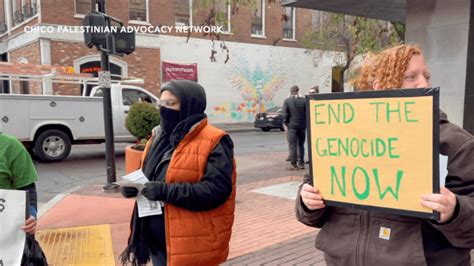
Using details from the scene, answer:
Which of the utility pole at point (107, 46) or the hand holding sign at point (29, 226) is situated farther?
the utility pole at point (107, 46)

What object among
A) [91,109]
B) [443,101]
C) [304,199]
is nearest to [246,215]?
[443,101]

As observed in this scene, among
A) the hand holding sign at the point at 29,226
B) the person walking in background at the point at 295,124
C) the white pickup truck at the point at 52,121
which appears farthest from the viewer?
the white pickup truck at the point at 52,121

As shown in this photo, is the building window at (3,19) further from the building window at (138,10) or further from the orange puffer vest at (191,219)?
the orange puffer vest at (191,219)

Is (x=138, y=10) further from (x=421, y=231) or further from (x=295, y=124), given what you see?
(x=421, y=231)

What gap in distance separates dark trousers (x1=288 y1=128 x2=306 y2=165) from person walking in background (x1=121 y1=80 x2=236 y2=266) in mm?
6803

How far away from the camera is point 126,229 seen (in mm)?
5266

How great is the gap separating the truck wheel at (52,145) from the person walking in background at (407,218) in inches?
398

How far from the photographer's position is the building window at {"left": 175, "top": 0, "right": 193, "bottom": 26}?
2198 centimetres

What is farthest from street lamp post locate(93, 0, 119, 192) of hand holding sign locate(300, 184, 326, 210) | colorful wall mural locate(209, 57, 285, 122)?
colorful wall mural locate(209, 57, 285, 122)

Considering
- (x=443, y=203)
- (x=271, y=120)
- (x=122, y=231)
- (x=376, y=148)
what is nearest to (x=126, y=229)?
(x=122, y=231)

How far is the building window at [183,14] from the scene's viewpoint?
2198cm

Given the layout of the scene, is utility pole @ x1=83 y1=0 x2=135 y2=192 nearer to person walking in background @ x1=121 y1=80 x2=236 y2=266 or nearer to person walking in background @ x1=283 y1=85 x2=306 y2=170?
person walking in background @ x1=283 y1=85 x2=306 y2=170

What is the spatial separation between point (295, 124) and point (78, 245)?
5.80m

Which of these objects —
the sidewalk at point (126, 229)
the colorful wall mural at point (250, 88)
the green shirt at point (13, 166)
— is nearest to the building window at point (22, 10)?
the colorful wall mural at point (250, 88)
